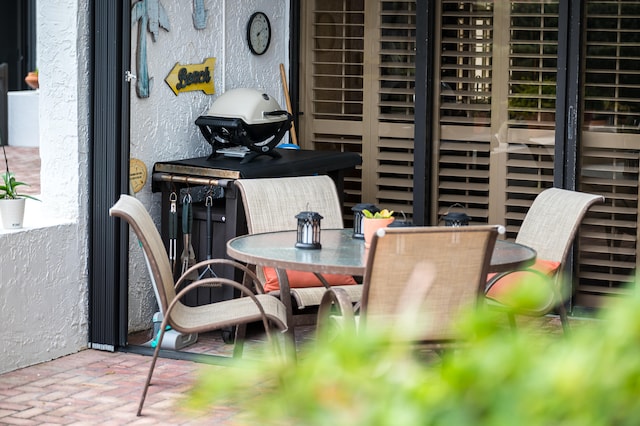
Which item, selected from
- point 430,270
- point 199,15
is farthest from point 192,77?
point 430,270

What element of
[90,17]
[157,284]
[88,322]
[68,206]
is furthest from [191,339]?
[90,17]

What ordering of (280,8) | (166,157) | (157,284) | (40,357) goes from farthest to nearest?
1. (280,8)
2. (166,157)
3. (40,357)
4. (157,284)

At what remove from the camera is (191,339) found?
5777 millimetres

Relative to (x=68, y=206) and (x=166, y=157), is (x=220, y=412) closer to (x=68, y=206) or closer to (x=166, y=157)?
(x=68, y=206)

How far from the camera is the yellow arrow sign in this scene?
6.28 metres

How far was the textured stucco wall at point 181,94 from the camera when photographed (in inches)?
237

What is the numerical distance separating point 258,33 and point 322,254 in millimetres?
2976

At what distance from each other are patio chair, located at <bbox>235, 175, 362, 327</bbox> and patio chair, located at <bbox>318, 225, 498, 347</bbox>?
1139 mm

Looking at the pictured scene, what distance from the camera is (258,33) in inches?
281

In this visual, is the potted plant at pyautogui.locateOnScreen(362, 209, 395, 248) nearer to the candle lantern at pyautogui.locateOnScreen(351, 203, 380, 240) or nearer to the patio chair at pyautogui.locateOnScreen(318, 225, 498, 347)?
the candle lantern at pyautogui.locateOnScreen(351, 203, 380, 240)

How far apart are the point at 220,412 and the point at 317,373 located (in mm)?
3715

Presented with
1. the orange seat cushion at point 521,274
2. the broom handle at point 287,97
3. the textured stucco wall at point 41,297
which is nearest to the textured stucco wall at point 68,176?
the textured stucco wall at point 41,297

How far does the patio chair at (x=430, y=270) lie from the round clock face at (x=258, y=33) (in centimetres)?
338

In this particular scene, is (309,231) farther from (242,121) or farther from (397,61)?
(397,61)
